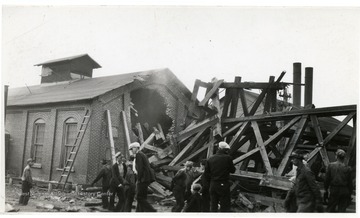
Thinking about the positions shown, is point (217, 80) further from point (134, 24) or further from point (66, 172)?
point (66, 172)

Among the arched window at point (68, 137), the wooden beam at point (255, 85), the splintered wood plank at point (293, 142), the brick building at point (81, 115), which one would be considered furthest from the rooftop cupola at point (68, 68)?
the splintered wood plank at point (293, 142)

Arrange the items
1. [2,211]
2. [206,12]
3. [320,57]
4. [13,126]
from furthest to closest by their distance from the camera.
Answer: [13,126] < [320,57] < [206,12] < [2,211]

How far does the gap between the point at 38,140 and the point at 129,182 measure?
9126mm

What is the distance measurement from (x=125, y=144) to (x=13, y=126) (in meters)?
6.49

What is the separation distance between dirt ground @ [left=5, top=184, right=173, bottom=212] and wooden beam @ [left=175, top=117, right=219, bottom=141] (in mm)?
2472

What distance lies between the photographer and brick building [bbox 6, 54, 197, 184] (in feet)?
48.7

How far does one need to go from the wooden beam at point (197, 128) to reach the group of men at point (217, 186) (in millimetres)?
2157

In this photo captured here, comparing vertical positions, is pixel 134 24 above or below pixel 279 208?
above

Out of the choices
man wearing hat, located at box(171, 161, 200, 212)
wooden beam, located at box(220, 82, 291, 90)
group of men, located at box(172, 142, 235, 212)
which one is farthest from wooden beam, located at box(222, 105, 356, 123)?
group of men, located at box(172, 142, 235, 212)

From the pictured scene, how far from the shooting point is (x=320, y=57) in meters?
10.9

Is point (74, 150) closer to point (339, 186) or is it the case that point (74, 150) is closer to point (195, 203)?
→ point (195, 203)

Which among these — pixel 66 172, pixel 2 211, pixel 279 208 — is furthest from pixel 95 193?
pixel 279 208

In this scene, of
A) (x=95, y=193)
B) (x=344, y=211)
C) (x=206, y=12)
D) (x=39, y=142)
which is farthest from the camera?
(x=39, y=142)

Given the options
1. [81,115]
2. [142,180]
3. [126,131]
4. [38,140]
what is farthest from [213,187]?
[38,140]
